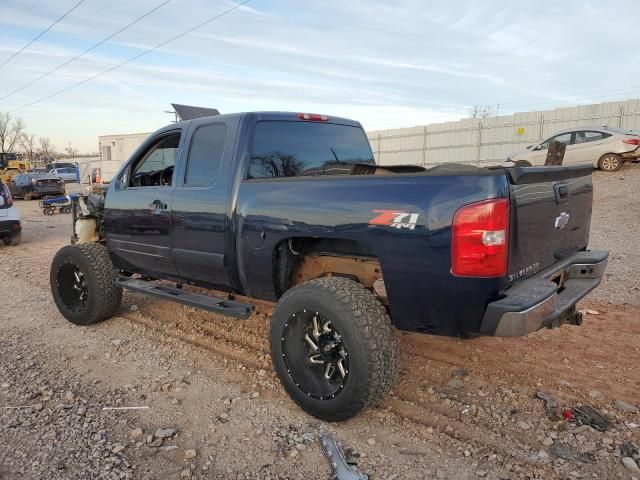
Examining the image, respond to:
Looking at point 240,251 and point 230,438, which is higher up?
point 240,251

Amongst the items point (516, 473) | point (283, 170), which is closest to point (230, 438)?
point (516, 473)

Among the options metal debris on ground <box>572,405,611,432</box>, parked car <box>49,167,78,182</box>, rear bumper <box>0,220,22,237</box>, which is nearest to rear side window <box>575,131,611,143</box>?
metal debris on ground <box>572,405,611,432</box>

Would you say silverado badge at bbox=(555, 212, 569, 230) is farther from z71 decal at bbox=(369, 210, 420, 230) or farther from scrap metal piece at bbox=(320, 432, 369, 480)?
scrap metal piece at bbox=(320, 432, 369, 480)

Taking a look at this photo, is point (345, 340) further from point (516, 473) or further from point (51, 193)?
point (51, 193)

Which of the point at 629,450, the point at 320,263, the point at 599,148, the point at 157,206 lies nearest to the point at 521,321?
the point at 629,450

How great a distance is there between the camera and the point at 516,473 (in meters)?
2.76

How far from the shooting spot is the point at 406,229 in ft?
9.53

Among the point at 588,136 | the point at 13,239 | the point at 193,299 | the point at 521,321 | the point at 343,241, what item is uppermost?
the point at 588,136

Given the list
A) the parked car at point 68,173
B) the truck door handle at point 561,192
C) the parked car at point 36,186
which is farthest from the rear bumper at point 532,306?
the parked car at point 68,173

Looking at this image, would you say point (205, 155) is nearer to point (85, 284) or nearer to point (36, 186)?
point (85, 284)

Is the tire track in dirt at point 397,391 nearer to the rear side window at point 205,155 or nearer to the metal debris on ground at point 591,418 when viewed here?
the metal debris on ground at point 591,418

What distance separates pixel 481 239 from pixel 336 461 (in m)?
1.50

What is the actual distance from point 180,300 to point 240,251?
86 centimetres

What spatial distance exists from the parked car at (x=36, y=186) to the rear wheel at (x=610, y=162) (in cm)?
2346
